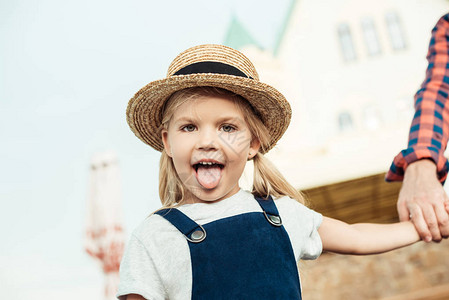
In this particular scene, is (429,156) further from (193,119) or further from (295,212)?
(193,119)

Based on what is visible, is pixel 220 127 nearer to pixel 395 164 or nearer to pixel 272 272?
pixel 272 272

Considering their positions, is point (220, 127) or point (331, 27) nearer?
point (220, 127)

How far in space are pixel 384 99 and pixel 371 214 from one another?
7.19m

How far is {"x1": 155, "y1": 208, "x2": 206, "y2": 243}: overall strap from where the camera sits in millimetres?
1558

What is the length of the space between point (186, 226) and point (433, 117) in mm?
1454

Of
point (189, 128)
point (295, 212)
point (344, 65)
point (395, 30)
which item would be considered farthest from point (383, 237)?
point (395, 30)

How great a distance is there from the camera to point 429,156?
6.59 ft

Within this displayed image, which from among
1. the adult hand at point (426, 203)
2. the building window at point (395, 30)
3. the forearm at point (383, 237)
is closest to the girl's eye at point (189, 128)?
the forearm at point (383, 237)

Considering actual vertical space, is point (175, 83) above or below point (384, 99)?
above

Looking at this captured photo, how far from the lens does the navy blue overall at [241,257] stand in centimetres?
149

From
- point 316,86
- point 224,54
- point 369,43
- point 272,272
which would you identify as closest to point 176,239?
point 272,272

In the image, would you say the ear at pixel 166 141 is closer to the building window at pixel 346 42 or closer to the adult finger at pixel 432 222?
the adult finger at pixel 432 222

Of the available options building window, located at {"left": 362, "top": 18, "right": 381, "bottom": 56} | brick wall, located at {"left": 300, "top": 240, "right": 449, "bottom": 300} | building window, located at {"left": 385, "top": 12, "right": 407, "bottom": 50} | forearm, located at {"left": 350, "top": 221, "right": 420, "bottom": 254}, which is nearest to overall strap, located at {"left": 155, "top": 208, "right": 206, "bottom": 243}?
forearm, located at {"left": 350, "top": 221, "right": 420, "bottom": 254}

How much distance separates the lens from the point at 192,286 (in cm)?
148
